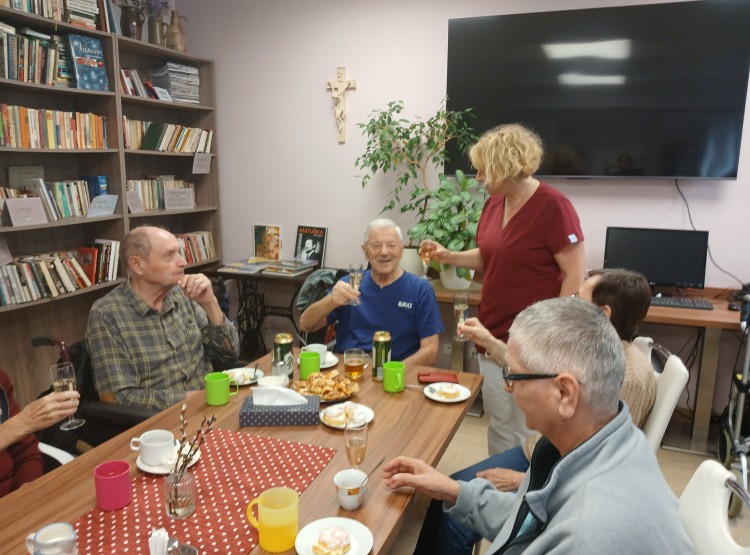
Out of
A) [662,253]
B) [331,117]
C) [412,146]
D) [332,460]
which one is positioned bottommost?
[332,460]

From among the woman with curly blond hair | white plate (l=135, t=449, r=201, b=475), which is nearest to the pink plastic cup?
white plate (l=135, t=449, r=201, b=475)

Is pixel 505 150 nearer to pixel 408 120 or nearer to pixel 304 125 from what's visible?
pixel 408 120

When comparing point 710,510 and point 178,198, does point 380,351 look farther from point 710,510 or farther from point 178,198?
point 178,198

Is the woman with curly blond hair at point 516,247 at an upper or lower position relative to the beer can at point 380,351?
upper

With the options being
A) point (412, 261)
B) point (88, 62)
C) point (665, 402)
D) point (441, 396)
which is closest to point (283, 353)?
point (441, 396)

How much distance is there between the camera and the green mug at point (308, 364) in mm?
2055

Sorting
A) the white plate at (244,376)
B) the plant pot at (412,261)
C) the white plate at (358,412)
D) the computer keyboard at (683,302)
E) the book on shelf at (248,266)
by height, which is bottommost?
the white plate at (358,412)

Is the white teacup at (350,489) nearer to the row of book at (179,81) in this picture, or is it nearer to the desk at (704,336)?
the desk at (704,336)

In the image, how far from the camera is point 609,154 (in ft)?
11.3

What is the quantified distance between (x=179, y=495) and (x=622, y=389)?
48.4 inches

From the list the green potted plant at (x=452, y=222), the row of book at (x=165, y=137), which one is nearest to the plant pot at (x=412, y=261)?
the green potted plant at (x=452, y=222)

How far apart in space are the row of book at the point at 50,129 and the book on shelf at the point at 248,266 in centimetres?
120

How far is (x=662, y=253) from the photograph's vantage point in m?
3.32

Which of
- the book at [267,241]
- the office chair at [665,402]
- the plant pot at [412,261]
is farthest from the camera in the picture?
the book at [267,241]
